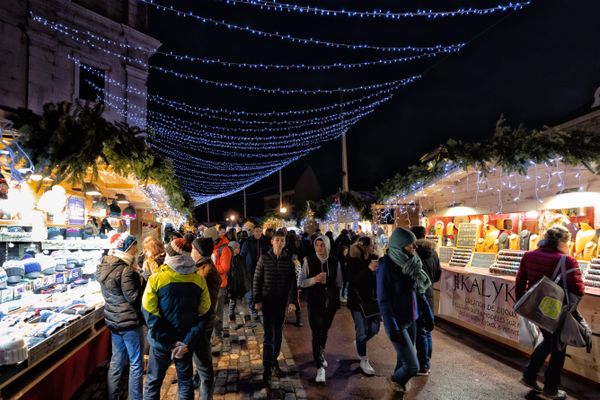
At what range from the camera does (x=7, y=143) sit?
4.63 metres

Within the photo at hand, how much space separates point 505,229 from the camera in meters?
8.29

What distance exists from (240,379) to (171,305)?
7.57ft

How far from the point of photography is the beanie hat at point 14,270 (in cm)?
535

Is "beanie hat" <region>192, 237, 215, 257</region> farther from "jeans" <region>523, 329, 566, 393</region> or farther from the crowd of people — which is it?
"jeans" <region>523, 329, 566, 393</region>

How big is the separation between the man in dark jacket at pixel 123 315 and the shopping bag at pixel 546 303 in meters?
4.83

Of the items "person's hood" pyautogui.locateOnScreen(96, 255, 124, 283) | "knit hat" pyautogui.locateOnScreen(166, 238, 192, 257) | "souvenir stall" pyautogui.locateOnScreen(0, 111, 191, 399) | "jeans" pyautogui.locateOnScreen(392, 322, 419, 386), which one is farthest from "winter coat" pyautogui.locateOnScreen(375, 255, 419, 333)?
"souvenir stall" pyautogui.locateOnScreen(0, 111, 191, 399)

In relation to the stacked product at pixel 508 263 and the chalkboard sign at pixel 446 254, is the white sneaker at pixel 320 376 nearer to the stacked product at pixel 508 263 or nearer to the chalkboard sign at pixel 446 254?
the stacked product at pixel 508 263

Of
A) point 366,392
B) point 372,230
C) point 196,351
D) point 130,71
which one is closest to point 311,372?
point 366,392

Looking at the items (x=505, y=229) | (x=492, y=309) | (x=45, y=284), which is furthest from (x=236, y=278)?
(x=505, y=229)

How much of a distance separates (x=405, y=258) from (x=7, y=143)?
5.05m

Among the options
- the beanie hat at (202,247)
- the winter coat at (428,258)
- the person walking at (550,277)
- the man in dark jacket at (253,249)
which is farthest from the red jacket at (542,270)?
the man in dark jacket at (253,249)

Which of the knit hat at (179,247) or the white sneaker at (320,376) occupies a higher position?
the knit hat at (179,247)

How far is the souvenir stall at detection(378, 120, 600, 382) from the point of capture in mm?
6082

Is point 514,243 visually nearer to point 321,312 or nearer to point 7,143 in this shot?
point 321,312
